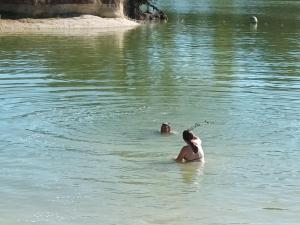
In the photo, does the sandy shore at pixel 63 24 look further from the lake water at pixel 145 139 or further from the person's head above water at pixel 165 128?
the person's head above water at pixel 165 128

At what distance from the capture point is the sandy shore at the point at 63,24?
45031 millimetres

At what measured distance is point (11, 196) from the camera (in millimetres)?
Result: 10703

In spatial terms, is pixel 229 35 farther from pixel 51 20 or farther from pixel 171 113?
pixel 171 113

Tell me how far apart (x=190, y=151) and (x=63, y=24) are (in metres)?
35.8

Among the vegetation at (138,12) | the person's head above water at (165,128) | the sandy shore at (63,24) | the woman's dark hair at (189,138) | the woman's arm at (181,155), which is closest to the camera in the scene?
the woman's dark hair at (189,138)

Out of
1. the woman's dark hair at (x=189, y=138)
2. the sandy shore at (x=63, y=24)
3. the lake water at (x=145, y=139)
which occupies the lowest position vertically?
the lake water at (x=145, y=139)

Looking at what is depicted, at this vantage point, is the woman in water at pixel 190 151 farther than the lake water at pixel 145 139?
Yes

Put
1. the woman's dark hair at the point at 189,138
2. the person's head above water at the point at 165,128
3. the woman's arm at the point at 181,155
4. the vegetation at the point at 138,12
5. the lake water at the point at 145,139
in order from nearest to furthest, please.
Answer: the lake water at the point at 145,139 < the woman's dark hair at the point at 189,138 < the woman's arm at the point at 181,155 < the person's head above water at the point at 165,128 < the vegetation at the point at 138,12

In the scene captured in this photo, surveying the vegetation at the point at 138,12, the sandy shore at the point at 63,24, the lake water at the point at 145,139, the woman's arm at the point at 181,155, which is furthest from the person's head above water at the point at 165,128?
the vegetation at the point at 138,12

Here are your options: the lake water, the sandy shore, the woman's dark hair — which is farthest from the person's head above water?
the sandy shore

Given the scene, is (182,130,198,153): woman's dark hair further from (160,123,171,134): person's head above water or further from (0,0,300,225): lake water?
(160,123,171,134): person's head above water

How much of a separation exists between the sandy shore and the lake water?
47.7 ft

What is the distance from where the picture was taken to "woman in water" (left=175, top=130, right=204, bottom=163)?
41.0 feet

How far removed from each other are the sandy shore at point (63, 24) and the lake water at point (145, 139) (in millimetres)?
14535
